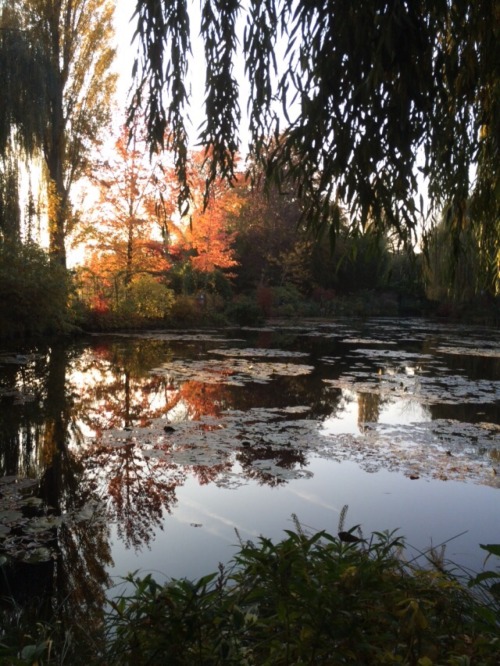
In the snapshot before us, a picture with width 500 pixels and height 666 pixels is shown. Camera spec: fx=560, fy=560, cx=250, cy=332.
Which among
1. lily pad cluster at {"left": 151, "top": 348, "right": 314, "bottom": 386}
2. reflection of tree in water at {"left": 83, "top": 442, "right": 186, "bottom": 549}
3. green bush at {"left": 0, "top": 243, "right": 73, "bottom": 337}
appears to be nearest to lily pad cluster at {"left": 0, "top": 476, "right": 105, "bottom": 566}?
reflection of tree in water at {"left": 83, "top": 442, "right": 186, "bottom": 549}

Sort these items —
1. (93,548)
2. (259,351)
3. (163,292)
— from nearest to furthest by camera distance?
1. (93,548)
2. (259,351)
3. (163,292)

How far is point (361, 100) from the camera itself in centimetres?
222

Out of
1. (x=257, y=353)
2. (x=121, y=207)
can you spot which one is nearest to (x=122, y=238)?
(x=121, y=207)

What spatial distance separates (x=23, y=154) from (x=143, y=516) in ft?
31.4

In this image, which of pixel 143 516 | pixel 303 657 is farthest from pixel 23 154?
pixel 303 657

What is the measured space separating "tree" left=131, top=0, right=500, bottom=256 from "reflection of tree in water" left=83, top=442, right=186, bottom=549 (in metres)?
2.21

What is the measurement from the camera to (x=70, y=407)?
7.04 metres

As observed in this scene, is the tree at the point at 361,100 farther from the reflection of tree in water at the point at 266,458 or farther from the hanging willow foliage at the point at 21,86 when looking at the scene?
the hanging willow foliage at the point at 21,86

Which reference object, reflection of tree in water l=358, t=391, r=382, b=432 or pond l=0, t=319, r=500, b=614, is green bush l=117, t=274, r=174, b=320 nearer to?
pond l=0, t=319, r=500, b=614

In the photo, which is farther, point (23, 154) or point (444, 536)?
point (23, 154)

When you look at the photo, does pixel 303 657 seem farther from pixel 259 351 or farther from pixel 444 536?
pixel 259 351

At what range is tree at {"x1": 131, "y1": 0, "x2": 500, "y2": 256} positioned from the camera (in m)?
2.24

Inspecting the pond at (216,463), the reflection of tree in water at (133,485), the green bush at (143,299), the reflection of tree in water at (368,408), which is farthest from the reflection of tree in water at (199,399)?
the green bush at (143,299)

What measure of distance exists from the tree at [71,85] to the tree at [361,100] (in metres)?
13.5
